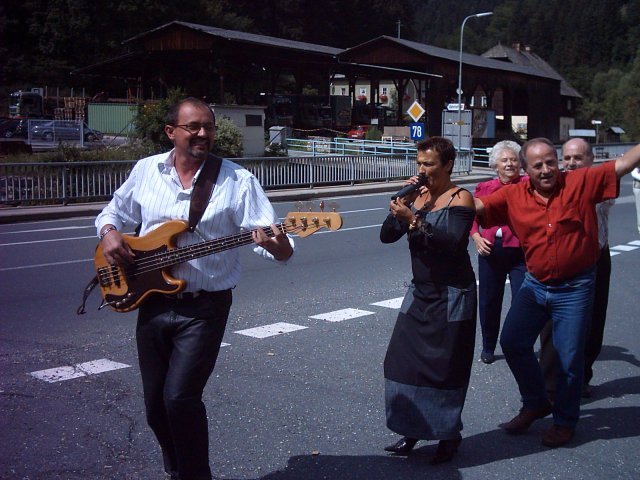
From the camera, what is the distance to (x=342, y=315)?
8453 millimetres

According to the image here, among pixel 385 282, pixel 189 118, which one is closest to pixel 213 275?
pixel 189 118

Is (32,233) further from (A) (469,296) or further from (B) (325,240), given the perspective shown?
(A) (469,296)

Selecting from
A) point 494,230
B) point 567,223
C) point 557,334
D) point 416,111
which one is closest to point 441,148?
point 567,223

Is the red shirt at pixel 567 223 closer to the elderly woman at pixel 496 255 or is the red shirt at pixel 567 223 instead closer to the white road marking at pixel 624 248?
the elderly woman at pixel 496 255

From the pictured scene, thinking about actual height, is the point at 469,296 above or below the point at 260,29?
below

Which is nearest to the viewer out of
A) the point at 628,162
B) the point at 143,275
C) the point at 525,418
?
the point at 143,275

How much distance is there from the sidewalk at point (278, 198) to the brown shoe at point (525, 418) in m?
14.4

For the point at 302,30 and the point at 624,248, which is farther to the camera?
the point at 302,30

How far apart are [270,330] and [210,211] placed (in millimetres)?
4031

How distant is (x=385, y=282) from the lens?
10.4 meters

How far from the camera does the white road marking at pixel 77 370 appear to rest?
6.25m

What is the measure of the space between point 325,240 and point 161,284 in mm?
10516

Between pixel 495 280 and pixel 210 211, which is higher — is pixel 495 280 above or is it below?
below

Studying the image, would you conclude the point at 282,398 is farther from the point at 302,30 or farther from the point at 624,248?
the point at 302,30
